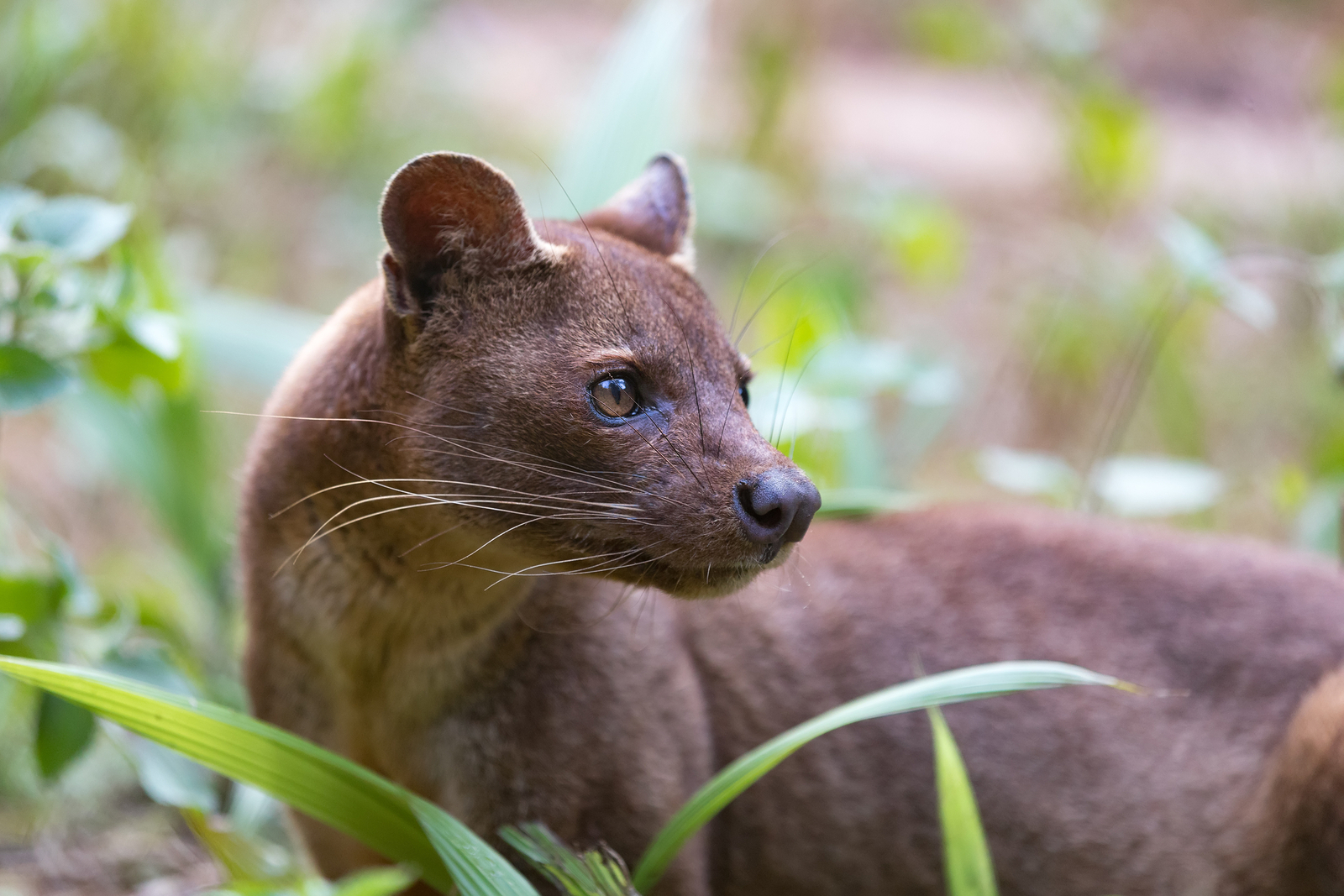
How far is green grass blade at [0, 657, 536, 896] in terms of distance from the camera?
94.0 inches

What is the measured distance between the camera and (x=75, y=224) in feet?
10.1

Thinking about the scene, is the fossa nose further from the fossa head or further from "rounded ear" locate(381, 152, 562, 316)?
"rounded ear" locate(381, 152, 562, 316)

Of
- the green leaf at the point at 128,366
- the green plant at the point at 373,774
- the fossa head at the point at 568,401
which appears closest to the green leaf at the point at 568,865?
the green plant at the point at 373,774

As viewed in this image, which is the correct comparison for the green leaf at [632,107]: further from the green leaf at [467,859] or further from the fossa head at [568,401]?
the green leaf at [467,859]

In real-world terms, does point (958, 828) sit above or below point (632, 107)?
below

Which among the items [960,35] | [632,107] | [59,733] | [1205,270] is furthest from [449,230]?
[960,35]

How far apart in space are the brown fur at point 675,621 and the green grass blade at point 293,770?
0.27m

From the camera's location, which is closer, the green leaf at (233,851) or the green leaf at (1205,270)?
the green leaf at (233,851)

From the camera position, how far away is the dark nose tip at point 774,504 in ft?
7.95

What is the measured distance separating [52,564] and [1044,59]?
505cm

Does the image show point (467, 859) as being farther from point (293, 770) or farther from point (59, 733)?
point (59, 733)

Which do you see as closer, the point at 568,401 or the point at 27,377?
the point at 568,401

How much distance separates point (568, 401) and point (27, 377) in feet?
4.16

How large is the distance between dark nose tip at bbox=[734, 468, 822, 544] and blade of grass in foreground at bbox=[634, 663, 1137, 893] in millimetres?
433
